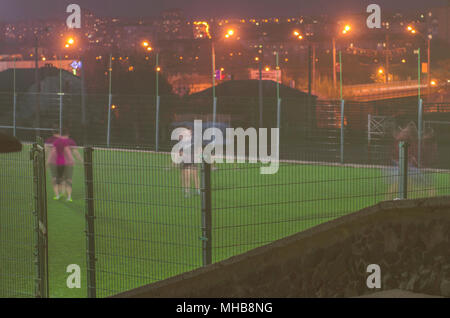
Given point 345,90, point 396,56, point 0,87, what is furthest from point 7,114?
point 396,56

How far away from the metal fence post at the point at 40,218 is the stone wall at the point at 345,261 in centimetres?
97

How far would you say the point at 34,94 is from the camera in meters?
33.1

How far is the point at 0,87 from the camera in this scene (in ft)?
146

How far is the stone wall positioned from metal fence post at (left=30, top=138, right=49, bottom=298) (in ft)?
3.17

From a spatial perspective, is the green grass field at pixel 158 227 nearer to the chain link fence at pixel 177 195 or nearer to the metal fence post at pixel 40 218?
the chain link fence at pixel 177 195

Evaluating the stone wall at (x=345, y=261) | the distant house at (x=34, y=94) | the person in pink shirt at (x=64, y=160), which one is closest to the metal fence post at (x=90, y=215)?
the stone wall at (x=345, y=261)

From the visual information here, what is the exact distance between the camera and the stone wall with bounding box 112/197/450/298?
6535 millimetres

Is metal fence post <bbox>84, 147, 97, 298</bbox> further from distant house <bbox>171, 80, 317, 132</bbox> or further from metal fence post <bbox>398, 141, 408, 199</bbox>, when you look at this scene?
distant house <bbox>171, 80, 317, 132</bbox>

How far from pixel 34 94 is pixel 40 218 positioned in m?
27.1

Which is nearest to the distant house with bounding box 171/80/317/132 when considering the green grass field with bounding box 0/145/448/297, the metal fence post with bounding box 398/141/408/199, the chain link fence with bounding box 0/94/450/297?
the chain link fence with bounding box 0/94/450/297

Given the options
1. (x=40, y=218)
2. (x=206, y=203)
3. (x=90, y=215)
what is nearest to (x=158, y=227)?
(x=90, y=215)

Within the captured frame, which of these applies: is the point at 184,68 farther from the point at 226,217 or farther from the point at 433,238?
the point at 433,238
